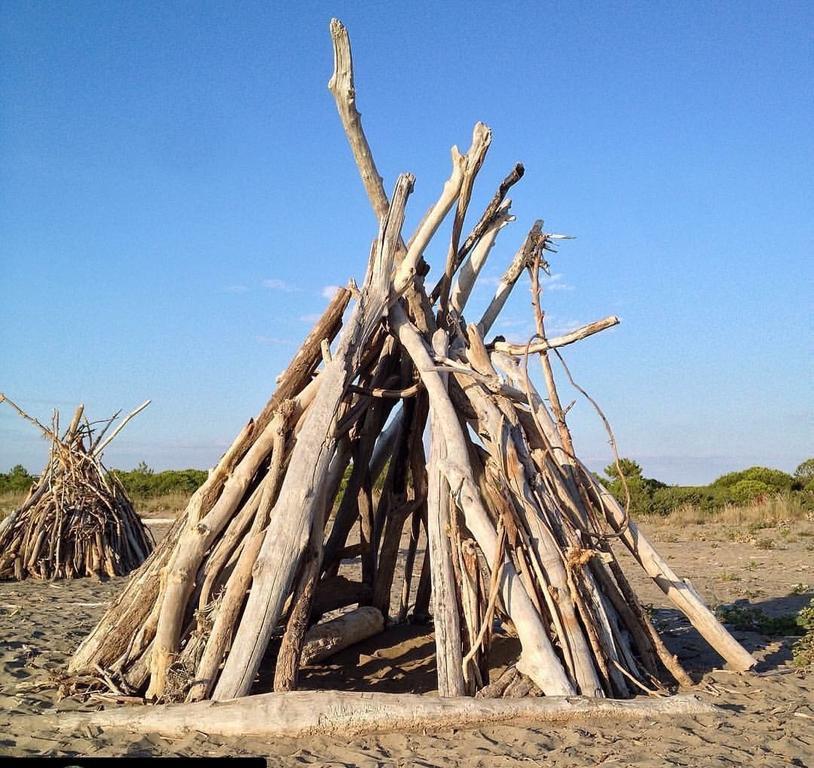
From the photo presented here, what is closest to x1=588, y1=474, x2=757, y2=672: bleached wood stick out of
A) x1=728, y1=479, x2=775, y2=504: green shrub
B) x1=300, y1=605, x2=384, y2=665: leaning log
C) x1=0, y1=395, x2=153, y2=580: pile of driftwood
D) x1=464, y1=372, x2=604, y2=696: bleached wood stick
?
x1=464, y1=372, x2=604, y2=696: bleached wood stick

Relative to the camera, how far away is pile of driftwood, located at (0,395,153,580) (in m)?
10.7

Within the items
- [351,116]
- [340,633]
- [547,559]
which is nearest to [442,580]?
[547,559]

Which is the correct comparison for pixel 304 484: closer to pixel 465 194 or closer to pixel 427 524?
pixel 427 524

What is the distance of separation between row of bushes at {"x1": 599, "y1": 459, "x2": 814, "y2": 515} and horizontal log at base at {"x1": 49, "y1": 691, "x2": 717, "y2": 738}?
13971mm

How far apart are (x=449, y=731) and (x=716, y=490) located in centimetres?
2006

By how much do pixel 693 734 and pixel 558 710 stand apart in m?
0.69

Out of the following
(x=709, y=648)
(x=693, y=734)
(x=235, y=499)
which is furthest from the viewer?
(x=709, y=648)

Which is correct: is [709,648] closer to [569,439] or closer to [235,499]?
[569,439]

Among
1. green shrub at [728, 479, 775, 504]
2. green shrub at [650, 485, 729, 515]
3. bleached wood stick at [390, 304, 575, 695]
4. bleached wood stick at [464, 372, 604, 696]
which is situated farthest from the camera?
green shrub at [728, 479, 775, 504]

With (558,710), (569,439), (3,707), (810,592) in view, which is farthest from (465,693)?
(810,592)

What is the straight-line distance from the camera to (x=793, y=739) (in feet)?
14.7

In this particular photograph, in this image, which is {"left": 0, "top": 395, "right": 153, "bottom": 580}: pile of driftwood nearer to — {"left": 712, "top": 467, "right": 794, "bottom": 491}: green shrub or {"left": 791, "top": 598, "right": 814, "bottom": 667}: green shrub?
{"left": 791, "top": 598, "right": 814, "bottom": 667}: green shrub

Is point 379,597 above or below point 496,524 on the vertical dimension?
below

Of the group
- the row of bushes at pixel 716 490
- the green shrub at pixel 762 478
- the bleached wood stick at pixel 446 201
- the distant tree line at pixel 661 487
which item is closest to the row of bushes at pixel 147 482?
the distant tree line at pixel 661 487
